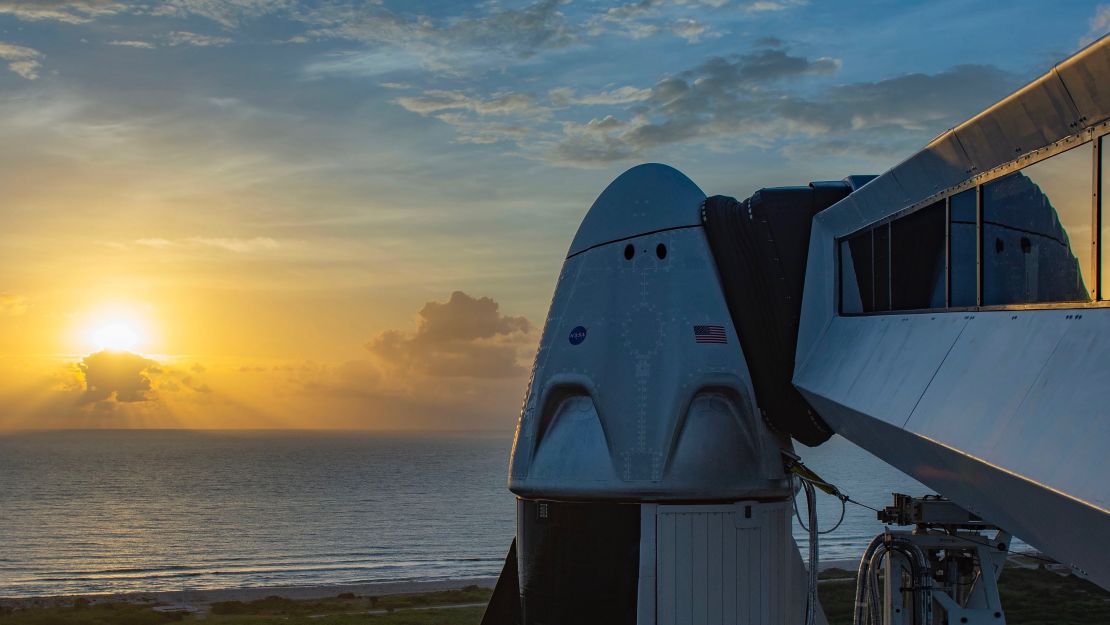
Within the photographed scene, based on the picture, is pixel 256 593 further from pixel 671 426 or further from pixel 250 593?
pixel 671 426

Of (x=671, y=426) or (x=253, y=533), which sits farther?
(x=253, y=533)

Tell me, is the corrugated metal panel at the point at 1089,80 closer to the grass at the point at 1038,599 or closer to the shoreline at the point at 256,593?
the grass at the point at 1038,599

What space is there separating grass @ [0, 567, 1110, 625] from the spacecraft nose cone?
107 feet

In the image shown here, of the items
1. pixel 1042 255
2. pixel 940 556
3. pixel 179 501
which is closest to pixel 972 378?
pixel 1042 255

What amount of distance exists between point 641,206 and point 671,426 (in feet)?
12.9

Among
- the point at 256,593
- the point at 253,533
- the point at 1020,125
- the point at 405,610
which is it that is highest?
the point at 1020,125

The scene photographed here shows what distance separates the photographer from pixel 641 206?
1852 centimetres

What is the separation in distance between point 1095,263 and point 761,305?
899cm

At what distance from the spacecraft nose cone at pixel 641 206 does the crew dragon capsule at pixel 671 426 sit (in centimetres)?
4

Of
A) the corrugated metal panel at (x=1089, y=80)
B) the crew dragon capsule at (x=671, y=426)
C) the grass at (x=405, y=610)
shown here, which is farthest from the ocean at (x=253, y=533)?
the corrugated metal panel at (x=1089, y=80)

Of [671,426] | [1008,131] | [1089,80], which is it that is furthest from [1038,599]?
[1089,80]

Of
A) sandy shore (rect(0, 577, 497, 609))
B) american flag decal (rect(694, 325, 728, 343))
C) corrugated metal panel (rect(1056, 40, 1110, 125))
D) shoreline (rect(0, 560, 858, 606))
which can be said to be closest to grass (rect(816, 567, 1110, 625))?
shoreline (rect(0, 560, 858, 606))

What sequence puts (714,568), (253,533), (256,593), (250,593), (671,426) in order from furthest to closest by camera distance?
(253,533) → (256,593) → (250,593) → (671,426) → (714,568)

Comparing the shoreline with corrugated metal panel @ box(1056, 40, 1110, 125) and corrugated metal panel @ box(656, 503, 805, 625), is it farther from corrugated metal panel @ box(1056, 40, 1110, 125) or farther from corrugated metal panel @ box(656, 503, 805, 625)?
corrugated metal panel @ box(1056, 40, 1110, 125)
